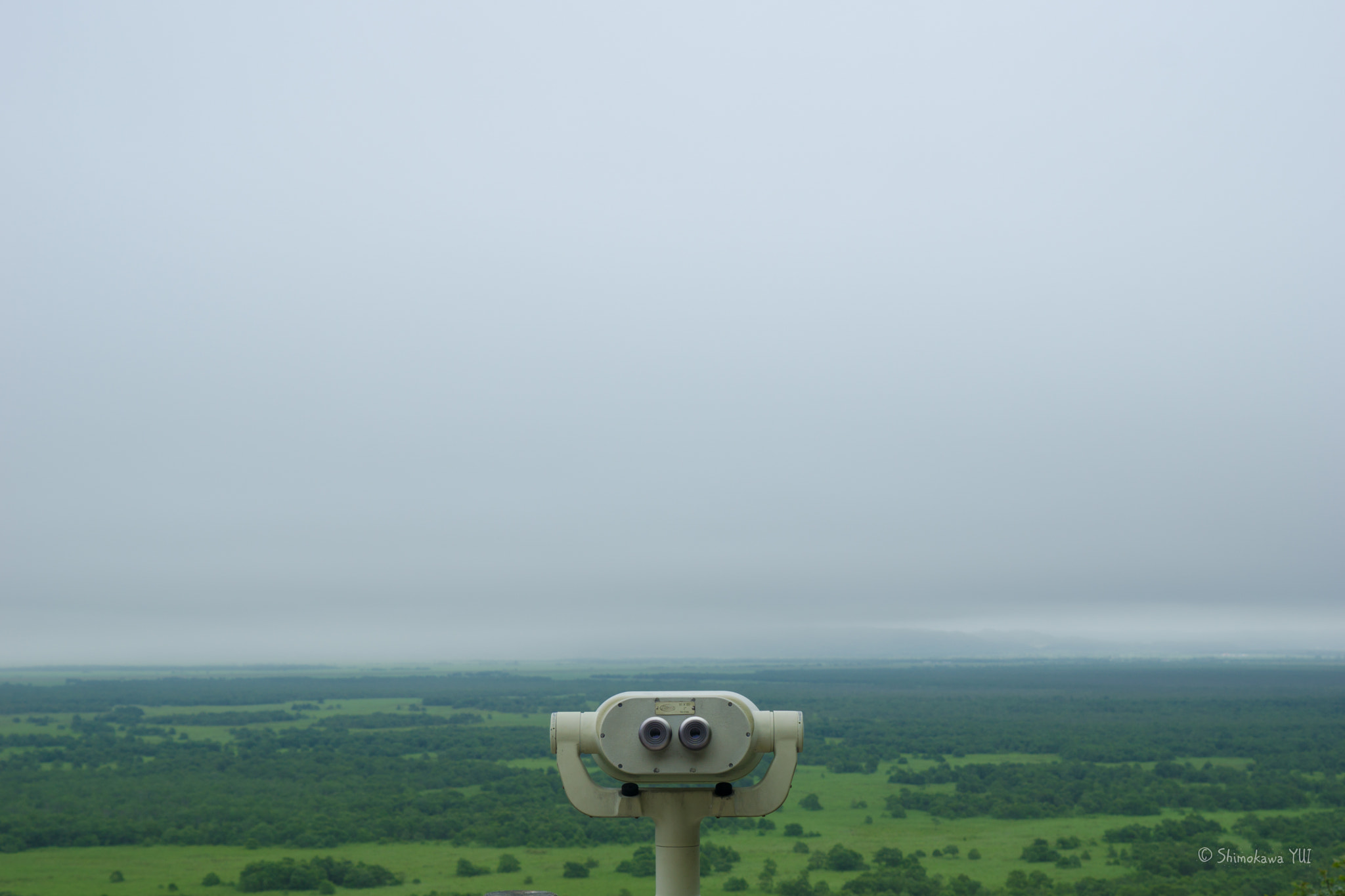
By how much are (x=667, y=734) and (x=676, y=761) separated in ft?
0.23

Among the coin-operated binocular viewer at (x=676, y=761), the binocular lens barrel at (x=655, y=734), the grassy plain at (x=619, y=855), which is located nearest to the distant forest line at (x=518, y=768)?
the grassy plain at (x=619, y=855)

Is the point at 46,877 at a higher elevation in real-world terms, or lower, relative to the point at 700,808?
lower

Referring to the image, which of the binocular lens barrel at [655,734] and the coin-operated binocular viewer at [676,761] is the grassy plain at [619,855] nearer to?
the coin-operated binocular viewer at [676,761]

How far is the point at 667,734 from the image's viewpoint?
6.88ft

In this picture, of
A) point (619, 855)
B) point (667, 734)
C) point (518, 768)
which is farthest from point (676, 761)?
point (518, 768)

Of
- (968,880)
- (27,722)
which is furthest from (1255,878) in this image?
(27,722)

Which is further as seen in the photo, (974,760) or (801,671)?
(801,671)

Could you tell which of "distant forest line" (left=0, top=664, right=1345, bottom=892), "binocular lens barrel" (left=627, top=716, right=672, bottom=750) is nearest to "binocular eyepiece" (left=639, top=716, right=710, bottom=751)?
"binocular lens barrel" (left=627, top=716, right=672, bottom=750)

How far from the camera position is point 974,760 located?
27688 millimetres

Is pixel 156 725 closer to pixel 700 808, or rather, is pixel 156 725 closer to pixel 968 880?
pixel 968 880

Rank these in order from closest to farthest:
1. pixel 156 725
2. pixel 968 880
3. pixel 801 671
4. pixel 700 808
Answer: pixel 700 808 < pixel 968 880 < pixel 156 725 < pixel 801 671

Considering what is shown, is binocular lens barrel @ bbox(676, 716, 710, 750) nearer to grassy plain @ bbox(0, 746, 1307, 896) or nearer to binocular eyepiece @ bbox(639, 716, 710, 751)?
binocular eyepiece @ bbox(639, 716, 710, 751)

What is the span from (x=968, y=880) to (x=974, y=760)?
37.7 ft

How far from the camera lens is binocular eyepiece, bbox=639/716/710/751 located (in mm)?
2096
